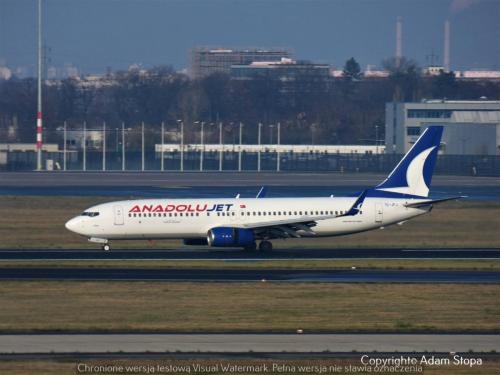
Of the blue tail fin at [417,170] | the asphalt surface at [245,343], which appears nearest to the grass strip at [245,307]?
the asphalt surface at [245,343]

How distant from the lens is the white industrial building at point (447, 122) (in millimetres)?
125688

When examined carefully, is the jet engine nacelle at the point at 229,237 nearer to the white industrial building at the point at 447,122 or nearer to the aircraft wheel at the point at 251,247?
the aircraft wheel at the point at 251,247

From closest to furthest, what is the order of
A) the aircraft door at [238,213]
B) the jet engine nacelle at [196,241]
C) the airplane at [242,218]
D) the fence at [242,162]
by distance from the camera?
the airplane at [242,218] < the aircraft door at [238,213] < the jet engine nacelle at [196,241] < the fence at [242,162]

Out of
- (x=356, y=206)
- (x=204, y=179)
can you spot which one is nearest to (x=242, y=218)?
(x=356, y=206)

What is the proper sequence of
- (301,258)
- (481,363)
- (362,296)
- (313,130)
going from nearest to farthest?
(481,363) → (362,296) → (301,258) → (313,130)

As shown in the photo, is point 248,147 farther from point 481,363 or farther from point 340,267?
point 481,363

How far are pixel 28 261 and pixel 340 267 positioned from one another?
12.7 meters

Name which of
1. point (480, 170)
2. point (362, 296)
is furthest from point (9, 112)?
point (362, 296)

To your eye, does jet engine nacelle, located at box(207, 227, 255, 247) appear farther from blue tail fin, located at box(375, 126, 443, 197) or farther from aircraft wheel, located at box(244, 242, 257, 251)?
blue tail fin, located at box(375, 126, 443, 197)

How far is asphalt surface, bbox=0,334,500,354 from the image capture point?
26.3 m

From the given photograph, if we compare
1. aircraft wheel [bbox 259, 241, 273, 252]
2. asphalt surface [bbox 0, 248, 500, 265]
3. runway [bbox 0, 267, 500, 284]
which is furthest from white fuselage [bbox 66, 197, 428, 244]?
runway [bbox 0, 267, 500, 284]

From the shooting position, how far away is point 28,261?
152 feet

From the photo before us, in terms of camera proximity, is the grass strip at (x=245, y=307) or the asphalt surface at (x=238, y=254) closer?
the grass strip at (x=245, y=307)

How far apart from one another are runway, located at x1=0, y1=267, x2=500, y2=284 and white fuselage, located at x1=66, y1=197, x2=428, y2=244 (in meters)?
8.35
